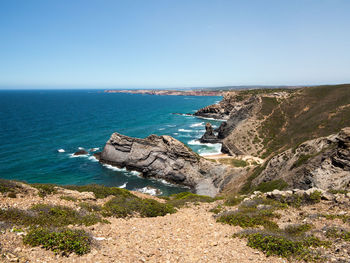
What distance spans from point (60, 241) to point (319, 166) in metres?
23.2

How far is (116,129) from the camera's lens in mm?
88188

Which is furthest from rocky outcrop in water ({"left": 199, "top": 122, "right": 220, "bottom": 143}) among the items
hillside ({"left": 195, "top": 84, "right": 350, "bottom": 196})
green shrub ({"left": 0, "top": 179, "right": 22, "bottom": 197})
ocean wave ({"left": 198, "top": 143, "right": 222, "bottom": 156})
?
green shrub ({"left": 0, "top": 179, "right": 22, "bottom": 197})

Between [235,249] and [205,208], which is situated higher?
[235,249]

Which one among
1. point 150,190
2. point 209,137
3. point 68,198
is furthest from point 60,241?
point 209,137

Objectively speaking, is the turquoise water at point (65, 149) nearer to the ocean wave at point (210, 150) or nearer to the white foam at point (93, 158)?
the ocean wave at point (210, 150)

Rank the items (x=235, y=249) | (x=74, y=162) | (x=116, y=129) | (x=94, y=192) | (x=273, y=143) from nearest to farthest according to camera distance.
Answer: (x=235, y=249)
(x=94, y=192)
(x=74, y=162)
(x=273, y=143)
(x=116, y=129)

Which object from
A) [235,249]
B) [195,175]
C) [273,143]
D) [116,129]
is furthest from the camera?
[116,129]

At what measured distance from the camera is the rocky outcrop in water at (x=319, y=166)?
1942 centimetres

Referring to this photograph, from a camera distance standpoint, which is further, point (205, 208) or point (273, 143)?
point (273, 143)

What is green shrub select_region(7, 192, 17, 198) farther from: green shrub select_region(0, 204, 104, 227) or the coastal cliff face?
the coastal cliff face

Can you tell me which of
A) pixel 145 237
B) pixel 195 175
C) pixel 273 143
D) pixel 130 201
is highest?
pixel 145 237

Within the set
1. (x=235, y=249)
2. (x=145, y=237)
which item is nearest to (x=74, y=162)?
(x=145, y=237)

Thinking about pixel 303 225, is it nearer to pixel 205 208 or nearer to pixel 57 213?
pixel 205 208

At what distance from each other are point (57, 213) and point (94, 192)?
21.9 ft
